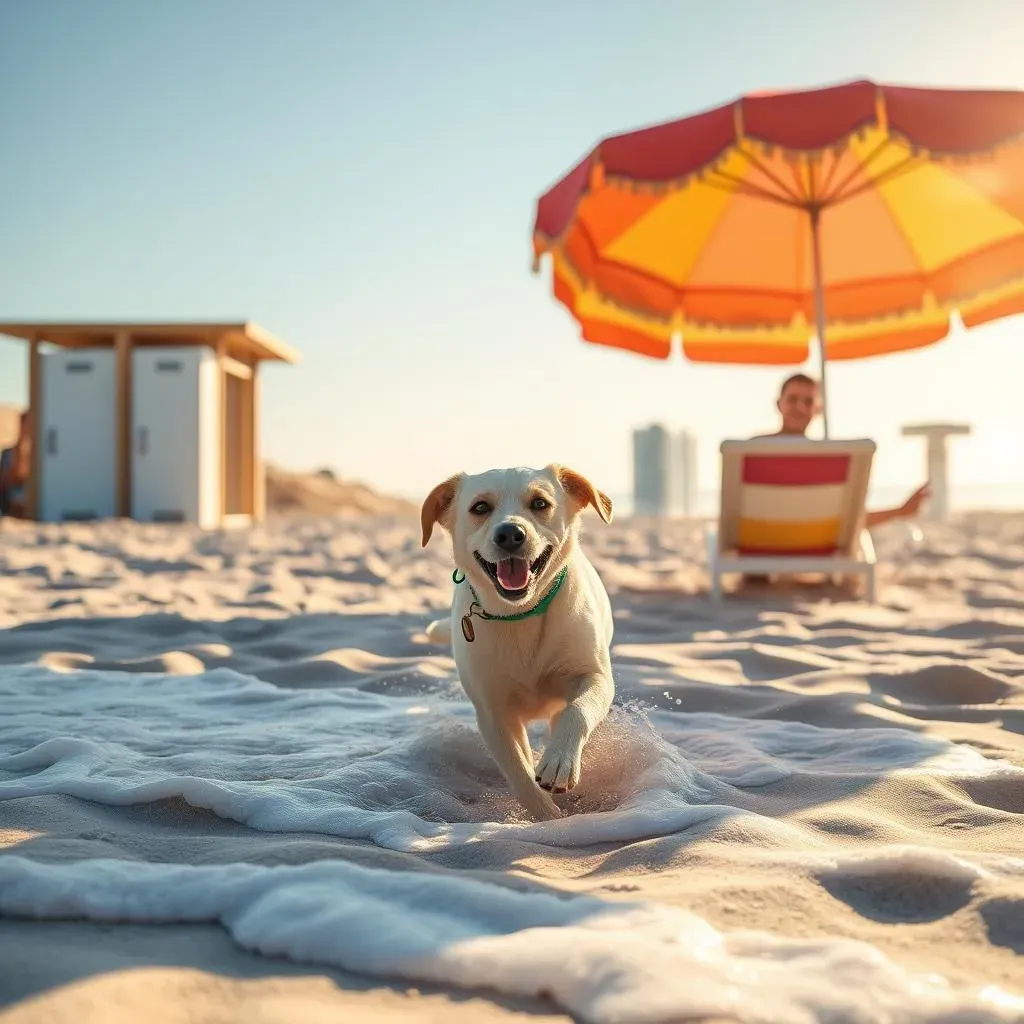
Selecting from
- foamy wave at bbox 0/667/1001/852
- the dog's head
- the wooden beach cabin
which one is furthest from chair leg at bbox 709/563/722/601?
the wooden beach cabin

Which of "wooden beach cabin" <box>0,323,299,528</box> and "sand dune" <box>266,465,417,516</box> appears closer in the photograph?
"wooden beach cabin" <box>0,323,299,528</box>

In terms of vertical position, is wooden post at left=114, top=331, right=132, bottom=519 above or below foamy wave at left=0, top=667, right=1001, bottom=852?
above

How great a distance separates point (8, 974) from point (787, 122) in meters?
4.89

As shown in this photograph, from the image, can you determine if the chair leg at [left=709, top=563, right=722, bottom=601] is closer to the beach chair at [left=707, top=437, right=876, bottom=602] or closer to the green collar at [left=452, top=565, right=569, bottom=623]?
the beach chair at [left=707, top=437, right=876, bottom=602]

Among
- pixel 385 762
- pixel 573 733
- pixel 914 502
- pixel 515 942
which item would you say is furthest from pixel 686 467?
pixel 515 942

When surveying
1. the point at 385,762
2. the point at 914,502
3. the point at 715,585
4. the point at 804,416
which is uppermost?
the point at 804,416

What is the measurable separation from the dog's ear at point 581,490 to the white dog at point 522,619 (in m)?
0.03

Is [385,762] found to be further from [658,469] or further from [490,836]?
[658,469]

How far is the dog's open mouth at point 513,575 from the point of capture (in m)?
2.09

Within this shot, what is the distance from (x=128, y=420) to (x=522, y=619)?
12396mm

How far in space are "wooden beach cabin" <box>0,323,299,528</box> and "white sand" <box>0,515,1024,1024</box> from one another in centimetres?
915

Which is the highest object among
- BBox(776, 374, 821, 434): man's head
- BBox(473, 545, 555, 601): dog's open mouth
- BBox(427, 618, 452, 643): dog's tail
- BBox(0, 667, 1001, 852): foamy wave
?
BBox(776, 374, 821, 434): man's head

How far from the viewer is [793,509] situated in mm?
5871

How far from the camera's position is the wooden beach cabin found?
43.0ft
